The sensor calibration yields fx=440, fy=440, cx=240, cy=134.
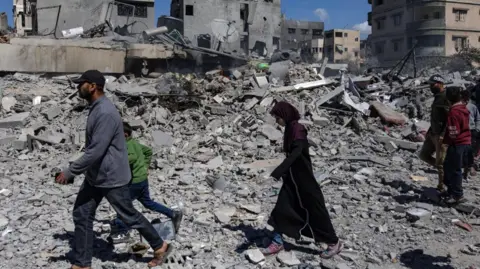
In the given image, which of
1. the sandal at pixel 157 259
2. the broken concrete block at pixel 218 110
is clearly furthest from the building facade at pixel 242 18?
the sandal at pixel 157 259

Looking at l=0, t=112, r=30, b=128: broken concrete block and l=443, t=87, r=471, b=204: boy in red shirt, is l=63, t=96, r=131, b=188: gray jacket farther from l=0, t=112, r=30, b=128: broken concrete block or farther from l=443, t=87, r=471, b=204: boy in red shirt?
l=0, t=112, r=30, b=128: broken concrete block

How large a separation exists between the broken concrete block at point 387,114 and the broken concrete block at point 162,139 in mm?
5082

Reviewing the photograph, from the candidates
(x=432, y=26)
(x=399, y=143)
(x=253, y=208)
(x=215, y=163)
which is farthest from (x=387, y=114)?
(x=432, y=26)

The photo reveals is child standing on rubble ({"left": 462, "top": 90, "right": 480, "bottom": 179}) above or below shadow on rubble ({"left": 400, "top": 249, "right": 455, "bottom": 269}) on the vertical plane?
above

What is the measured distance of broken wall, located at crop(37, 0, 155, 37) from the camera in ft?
85.3

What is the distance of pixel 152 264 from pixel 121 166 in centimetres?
95

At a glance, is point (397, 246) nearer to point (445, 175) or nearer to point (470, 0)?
point (445, 175)

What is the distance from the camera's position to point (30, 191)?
6137 millimetres

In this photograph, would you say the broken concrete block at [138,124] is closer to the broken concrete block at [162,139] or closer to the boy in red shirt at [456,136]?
the broken concrete block at [162,139]

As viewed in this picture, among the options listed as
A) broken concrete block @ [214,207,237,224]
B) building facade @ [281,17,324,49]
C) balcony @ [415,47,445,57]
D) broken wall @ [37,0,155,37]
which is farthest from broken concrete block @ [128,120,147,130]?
building facade @ [281,17,324,49]

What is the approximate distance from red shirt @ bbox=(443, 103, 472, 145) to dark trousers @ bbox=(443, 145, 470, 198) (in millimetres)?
83

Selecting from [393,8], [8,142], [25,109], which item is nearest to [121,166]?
[8,142]

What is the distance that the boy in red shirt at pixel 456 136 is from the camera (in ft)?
16.6

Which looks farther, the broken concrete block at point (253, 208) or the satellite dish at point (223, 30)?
the satellite dish at point (223, 30)
